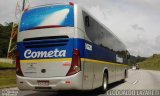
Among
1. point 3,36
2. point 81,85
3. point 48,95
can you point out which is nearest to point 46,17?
point 81,85

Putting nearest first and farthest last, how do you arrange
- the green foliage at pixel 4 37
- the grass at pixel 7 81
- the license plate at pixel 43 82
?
the license plate at pixel 43 82
the grass at pixel 7 81
the green foliage at pixel 4 37

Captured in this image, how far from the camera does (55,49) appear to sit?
11609 mm

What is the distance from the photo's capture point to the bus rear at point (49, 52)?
37.2ft

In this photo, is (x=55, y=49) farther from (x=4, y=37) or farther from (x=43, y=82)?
(x=4, y=37)

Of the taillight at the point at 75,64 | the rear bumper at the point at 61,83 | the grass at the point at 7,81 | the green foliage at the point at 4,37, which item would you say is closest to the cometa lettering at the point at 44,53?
the taillight at the point at 75,64

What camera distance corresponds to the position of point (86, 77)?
1194 centimetres

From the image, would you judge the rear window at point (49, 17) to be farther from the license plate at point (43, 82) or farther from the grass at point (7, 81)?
the grass at point (7, 81)

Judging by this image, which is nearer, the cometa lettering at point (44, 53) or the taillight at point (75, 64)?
the taillight at point (75, 64)

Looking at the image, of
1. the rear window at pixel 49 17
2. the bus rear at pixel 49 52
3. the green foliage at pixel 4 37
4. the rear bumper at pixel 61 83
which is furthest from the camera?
the green foliage at pixel 4 37

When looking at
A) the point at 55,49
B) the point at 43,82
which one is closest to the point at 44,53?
the point at 55,49

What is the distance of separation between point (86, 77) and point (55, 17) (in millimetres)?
2474

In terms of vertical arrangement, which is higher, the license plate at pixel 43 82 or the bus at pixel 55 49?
the bus at pixel 55 49

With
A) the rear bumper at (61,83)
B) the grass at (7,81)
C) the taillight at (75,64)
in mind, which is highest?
the taillight at (75,64)

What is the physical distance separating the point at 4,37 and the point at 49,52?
385ft
